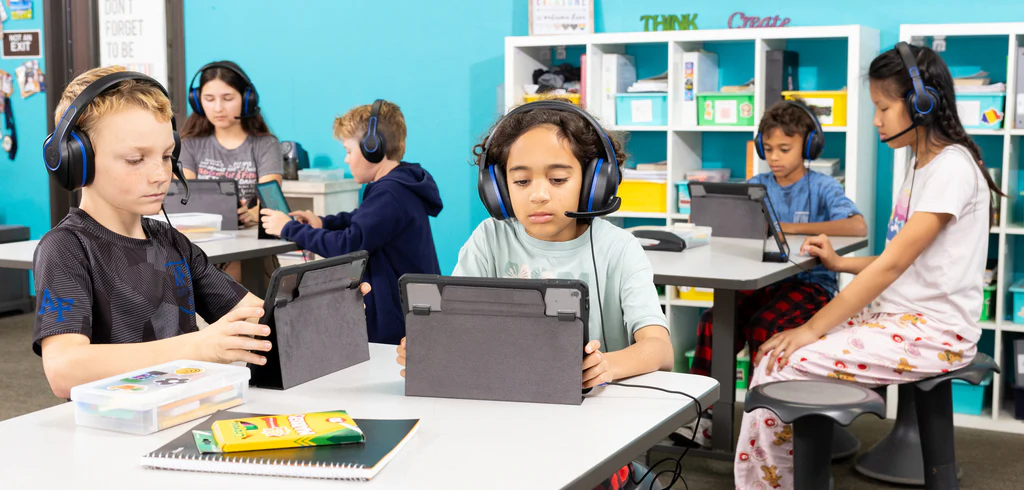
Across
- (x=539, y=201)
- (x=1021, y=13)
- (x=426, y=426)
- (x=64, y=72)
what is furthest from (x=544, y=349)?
(x=64, y=72)

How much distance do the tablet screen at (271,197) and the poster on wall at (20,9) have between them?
3.50 meters

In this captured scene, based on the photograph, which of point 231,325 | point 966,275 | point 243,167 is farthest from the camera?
point 243,167

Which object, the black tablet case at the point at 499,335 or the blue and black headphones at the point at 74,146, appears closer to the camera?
the black tablet case at the point at 499,335

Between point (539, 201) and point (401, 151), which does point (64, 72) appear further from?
point (539, 201)

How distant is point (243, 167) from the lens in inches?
162

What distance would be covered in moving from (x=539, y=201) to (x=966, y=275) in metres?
1.45

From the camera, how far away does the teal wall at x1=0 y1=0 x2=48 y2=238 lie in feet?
19.7

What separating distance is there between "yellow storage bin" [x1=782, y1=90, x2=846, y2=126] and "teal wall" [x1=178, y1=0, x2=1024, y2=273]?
37 cm

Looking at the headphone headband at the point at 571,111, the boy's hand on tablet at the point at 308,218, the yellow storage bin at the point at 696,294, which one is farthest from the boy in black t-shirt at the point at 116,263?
the yellow storage bin at the point at 696,294

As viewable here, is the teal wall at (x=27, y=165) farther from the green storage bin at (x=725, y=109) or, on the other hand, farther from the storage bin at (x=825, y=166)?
the storage bin at (x=825, y=166)

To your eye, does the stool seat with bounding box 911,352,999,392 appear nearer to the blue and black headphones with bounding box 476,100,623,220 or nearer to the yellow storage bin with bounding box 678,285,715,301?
the blue and black headphones with bounding box 476,100,623,220

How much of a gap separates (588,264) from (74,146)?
2.99 feet

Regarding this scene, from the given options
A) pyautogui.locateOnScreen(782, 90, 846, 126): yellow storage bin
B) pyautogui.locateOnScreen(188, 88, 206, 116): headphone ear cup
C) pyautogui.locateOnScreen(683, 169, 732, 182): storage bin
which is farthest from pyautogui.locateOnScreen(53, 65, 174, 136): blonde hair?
pyautogui.locateOnScreen(683, 169, 732, 182): storage bin

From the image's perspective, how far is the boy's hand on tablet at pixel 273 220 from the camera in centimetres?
325
